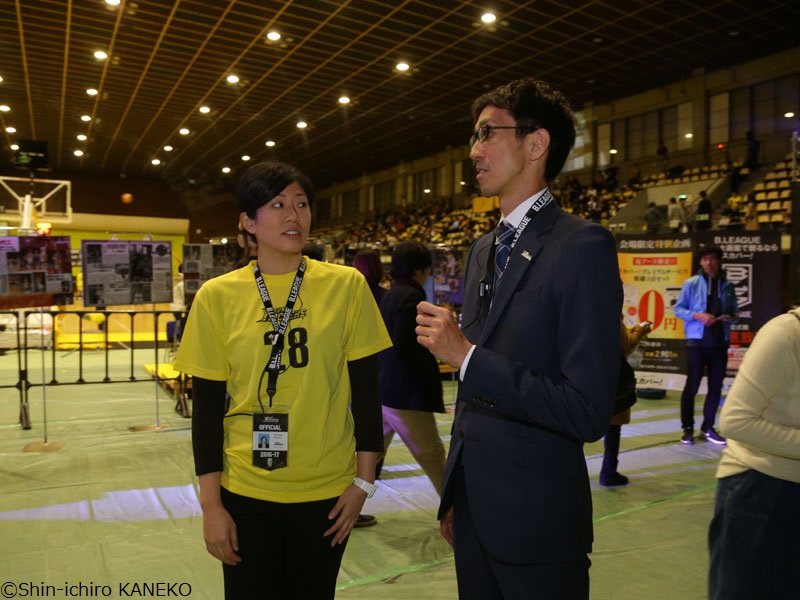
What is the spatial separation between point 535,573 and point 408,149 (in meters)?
23.4

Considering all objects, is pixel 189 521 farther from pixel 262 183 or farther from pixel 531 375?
pixel 531 375

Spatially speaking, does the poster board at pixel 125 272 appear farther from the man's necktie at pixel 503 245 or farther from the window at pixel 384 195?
the window at pixel 384 195

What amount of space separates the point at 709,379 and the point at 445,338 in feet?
18.1

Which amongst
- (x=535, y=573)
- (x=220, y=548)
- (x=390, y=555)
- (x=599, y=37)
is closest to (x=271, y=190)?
(x=220, y=548)

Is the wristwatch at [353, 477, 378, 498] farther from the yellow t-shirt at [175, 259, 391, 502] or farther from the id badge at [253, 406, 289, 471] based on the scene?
the id badge at [253, 406, 289, 471]

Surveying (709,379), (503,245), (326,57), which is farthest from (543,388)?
(326,57)

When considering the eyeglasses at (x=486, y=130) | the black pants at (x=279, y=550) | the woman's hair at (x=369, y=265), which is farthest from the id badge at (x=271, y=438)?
the woman's hair at (x=369, y=265)

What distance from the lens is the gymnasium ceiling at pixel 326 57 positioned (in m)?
11.0

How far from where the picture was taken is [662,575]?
3.13m

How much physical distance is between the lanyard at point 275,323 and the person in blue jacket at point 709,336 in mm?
5082

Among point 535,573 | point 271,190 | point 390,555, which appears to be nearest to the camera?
point 535,573

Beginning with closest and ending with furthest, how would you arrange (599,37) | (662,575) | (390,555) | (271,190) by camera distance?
(271,190), (662,575), (390,555), (599,37)

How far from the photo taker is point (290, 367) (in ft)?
5.34

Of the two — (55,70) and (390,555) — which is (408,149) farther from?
(390,555)
